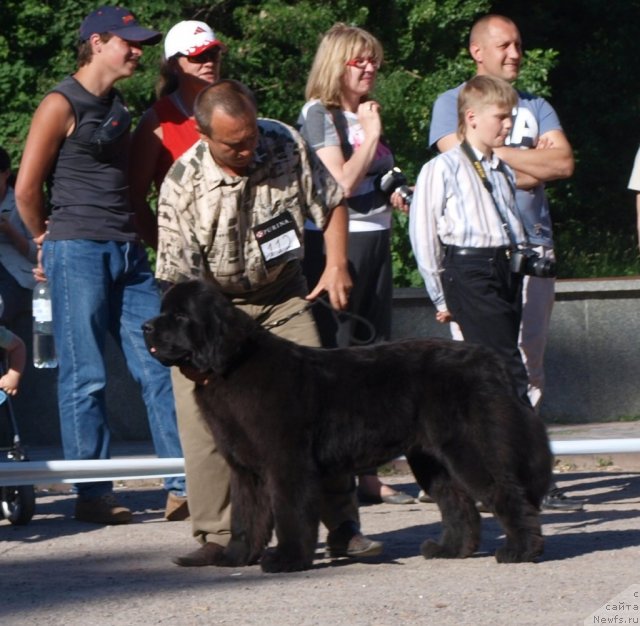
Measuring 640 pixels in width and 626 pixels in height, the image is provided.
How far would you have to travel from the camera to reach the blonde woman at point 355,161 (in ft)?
22.8

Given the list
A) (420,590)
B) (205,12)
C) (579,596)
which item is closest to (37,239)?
(420,590)

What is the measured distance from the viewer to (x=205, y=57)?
684 cm

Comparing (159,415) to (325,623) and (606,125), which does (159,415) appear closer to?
(325,623)

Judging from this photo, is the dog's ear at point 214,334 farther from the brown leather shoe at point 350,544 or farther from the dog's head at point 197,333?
the brown leather shoe at point 350,544

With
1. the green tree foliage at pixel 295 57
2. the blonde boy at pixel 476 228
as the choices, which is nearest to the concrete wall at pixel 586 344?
the green tree foliage at pixel 295 57

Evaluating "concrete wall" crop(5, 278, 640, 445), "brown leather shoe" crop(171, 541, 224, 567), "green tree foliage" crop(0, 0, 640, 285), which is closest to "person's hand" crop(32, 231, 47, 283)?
"brown leather shoe" crop(171, 541, 224, 567)

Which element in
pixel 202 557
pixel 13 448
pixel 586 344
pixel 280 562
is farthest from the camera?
pixel 586 344

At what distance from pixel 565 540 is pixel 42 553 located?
2214 millimetres

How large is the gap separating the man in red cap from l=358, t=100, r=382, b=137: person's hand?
1023 mm

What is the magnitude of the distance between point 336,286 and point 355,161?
4.07 ft

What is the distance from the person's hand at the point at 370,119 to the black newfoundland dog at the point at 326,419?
1615 mm

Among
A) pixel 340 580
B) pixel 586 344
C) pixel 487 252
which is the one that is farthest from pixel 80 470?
pixel 586 344

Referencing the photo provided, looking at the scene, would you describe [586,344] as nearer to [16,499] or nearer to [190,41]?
[190,41]

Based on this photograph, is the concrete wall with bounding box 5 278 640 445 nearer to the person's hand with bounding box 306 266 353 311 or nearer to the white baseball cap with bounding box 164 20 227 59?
the white baseball cap with bounding box 164 20 227 59
